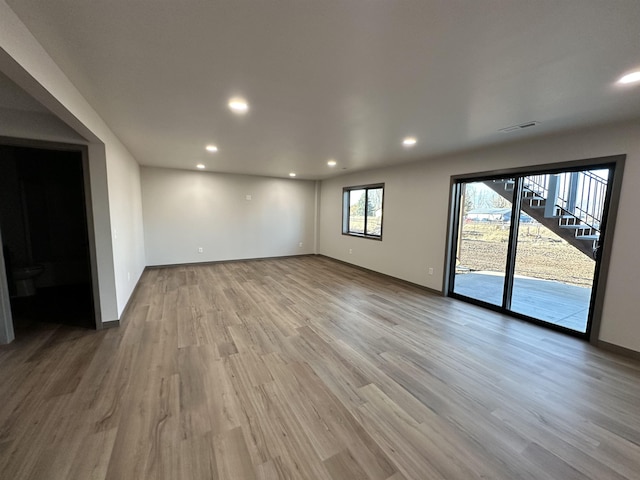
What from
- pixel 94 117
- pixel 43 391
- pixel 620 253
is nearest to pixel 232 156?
pixel 94 117

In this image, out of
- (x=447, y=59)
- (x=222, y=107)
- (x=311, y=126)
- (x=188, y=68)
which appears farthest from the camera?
(x=311, y=126)

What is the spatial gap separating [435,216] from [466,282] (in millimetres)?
1319

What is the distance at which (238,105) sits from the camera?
2396 millimetres

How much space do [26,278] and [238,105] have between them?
14.5 feet

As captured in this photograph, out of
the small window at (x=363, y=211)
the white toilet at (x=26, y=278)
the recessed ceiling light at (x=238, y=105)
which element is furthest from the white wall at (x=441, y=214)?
the white toilet at (x=26, y=278)

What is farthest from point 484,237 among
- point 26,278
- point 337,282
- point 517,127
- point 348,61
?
point 26,278

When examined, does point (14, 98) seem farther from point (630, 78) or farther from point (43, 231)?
point (630, 78)

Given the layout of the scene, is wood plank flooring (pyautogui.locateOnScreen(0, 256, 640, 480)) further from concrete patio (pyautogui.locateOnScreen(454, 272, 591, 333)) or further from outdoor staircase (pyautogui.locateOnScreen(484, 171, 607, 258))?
outdoor staircase (pyautogui.locateOnScreen(484, 171, 607, 258))

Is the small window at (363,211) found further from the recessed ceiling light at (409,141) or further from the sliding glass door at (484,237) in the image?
the recessed ceiling light at (409,141)

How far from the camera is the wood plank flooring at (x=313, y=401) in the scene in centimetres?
147

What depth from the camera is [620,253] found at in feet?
8.89

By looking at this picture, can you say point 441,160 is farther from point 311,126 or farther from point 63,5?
point 63,5

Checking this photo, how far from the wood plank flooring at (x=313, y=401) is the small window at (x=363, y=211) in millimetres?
2950

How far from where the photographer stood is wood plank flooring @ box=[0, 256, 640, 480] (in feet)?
4.82
